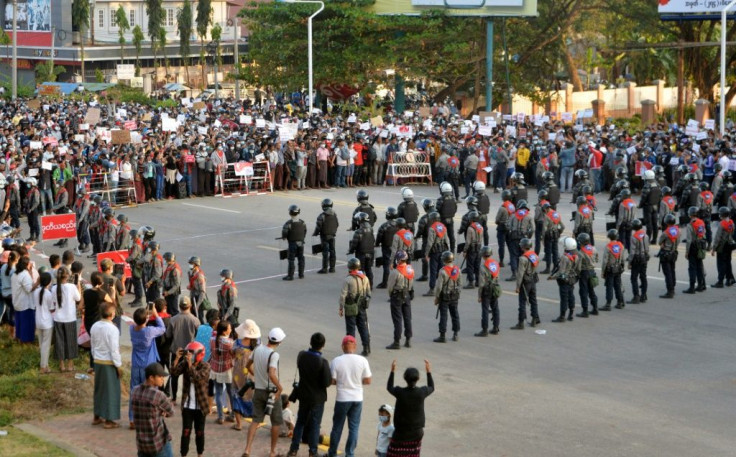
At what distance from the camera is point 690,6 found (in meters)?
47.8

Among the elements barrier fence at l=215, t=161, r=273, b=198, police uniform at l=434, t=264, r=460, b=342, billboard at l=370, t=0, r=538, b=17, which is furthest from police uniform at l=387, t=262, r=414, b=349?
billboard at l=370, t=0, r=538, b=17

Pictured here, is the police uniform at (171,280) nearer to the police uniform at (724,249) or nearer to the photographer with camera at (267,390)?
the photographer with camera at (267,390)

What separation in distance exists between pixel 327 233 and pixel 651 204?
7513 mm

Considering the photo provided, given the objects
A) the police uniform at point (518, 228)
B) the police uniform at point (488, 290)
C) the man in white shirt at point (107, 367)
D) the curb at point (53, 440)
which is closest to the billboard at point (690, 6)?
the police uniform at point (518, 228)

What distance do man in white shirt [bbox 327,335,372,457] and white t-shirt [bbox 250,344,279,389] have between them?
72 centimetres

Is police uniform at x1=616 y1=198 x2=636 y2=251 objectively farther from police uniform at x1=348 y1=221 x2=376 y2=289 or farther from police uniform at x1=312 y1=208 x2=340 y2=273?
police uniform at x1=312 y1=208 x2=340 y2=273

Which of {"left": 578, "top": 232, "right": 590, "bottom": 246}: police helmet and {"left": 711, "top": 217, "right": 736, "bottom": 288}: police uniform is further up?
{"left": 578, "top": 232, "right": 590, "bottom": 246}: police helmet

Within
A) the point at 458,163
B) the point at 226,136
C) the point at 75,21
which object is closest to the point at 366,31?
the point at 226,136

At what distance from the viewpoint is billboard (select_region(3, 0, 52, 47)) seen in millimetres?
111000

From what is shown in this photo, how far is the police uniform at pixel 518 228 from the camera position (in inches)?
959

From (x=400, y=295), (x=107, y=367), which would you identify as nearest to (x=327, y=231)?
(x=400, y=295)

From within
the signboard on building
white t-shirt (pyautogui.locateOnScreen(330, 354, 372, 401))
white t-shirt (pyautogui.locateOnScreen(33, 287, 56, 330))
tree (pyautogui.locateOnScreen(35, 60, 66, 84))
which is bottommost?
white t-shirt (pyautogui.locateOnScreen(330, 354, 372, 401))

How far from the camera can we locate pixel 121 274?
21078 mm

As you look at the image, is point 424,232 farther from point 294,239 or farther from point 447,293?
point 447,293
